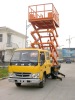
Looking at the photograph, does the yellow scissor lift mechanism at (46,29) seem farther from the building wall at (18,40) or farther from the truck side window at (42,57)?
the building wall at (18,40)

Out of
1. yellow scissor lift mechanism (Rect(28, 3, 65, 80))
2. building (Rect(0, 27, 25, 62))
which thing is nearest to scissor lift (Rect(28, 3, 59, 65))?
yellow scissor lift mechanism (Rect(28, 3, 65, 80))

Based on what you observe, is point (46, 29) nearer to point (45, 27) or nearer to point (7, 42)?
point (45, 27)

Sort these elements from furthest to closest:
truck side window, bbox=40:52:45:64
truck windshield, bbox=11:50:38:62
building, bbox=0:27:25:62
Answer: building, bbox=0:27:25:62
truck side window, bbox=40:52:45:64
truck windshield, bbox=11:50:38:62

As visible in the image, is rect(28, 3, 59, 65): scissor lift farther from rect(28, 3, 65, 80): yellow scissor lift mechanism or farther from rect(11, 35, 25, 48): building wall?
rect(11, 35, 25, 48): building wall

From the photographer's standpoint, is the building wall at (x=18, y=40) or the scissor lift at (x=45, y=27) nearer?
the scissor lift at (x=45, y=27)

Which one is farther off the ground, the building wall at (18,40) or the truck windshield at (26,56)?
the building wall at (18,40)

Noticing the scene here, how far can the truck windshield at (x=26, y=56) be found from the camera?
13.6 m

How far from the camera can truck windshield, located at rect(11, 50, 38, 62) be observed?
1356 cm

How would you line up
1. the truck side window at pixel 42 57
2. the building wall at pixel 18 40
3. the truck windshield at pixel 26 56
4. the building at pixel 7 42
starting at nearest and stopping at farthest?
1. the truck windshield at pixel 26 56
2. the truck side window at pixel 42 57
3. the building at pixel 7 42
4. the building wall at pixel 18 40

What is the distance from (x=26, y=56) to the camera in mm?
13836

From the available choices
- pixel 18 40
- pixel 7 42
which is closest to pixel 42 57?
pixel 7 42

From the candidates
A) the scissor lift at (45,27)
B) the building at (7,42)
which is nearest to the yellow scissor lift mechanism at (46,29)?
the scissor lift at (45,27)

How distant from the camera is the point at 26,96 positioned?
1124 centimetres

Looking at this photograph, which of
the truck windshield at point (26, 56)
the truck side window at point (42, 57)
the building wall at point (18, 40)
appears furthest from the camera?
the building wall at point (18, 40)
